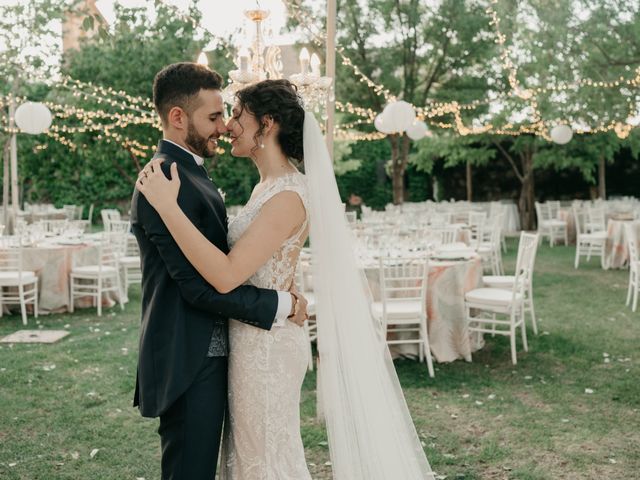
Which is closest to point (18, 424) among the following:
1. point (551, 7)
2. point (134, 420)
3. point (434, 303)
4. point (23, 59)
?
point (134, 420)

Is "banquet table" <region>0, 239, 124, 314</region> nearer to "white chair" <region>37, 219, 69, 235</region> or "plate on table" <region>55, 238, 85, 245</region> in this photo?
"plate on table" <region>55, 238, 85, 245</region>

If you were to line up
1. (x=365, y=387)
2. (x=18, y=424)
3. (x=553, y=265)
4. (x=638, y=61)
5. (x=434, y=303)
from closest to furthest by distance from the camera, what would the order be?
(x=365, y=387) → (x=18, y=424) → (x=434, y=303) → (x=638, y=61) → (x=553, y=265)

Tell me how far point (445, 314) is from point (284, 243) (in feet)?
13.1

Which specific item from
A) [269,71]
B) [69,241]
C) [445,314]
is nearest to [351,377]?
[269,71]

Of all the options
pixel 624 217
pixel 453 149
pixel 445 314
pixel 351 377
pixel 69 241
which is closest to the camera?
pixel 351 377

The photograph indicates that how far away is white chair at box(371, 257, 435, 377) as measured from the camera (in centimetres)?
546

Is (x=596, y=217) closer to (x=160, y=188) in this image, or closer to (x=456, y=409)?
(x=456, y=409)

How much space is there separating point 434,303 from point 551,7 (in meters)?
6.95

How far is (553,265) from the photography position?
1171cm

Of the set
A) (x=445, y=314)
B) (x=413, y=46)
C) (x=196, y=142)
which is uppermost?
(x=413, y=46)

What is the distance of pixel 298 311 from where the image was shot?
2203mm

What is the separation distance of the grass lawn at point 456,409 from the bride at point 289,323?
3.82 ft

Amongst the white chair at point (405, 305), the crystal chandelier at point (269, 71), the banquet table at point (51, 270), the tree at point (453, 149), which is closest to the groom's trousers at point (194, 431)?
the crystal chandelier at point (269, 71)

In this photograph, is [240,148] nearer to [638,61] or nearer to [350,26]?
[638,61]
